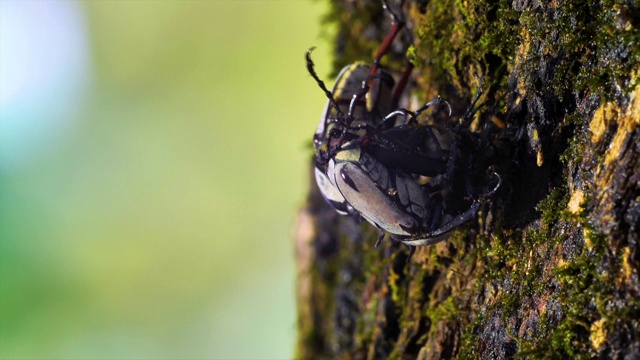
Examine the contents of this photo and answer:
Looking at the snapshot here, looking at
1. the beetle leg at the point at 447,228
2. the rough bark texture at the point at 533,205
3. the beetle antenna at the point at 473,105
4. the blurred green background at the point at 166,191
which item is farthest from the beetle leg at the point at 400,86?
the blurred green background at the point at 166,191

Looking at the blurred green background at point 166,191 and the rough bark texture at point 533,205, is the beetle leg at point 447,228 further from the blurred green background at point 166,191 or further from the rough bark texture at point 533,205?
the blurred green background at point 166,191

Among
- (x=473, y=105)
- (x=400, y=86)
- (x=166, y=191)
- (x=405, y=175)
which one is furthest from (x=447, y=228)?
(x=166, y=191)

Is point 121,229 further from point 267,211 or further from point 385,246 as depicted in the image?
point 385,246

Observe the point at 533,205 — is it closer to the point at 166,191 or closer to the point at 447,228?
the point at 447,228

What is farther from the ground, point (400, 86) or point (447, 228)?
point (400, 86)

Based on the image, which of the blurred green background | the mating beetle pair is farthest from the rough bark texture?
the blurred green background

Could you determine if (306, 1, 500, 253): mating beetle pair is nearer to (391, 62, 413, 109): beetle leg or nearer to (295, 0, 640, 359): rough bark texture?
(295, 0, 640, 359): rough bark texture

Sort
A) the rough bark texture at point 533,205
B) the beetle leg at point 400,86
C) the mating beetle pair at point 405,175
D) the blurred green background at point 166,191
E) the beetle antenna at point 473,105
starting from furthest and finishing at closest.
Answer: the blurred green background at point 166,191, the beetle leg at point 400,86, the beetle antenna at point 473,105, the mating beetle pair at point 405,175, the rough bark texture at point 533,205

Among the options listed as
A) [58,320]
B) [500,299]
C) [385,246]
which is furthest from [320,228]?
[58,320]

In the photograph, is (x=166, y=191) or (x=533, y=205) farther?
(x=166, y=191)
